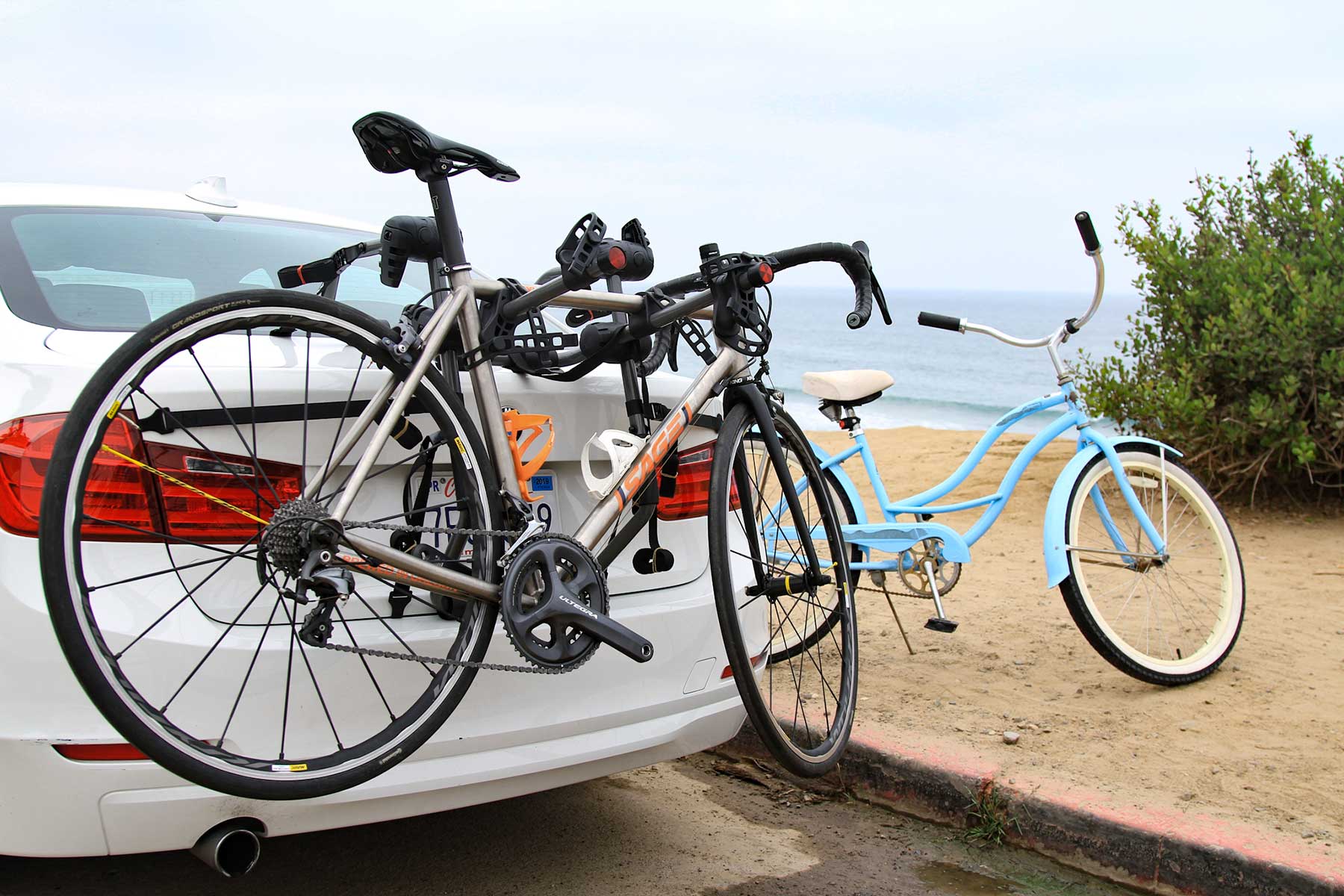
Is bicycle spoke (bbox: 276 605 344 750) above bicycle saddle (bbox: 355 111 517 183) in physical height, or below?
below

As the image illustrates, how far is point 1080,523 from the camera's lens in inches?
180

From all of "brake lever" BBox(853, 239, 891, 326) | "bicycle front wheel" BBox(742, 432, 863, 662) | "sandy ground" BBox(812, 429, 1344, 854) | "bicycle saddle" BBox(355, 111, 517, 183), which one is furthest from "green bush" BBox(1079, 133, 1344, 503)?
"bicycle saddle" BBox(355, 111, 517, 183)

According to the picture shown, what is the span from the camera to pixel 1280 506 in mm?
7297

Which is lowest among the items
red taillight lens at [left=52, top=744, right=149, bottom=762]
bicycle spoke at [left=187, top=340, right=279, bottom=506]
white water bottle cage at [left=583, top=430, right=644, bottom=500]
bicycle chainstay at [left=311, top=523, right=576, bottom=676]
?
red taillight lens at [left=52, top=744, right=149, bottom=762]

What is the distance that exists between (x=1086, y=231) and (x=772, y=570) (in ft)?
6.24

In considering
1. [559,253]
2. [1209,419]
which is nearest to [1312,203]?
[1209,419]

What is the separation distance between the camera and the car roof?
3.19m

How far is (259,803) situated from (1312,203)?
7028 millimetres

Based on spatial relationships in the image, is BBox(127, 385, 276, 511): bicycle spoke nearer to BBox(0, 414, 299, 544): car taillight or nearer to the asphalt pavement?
BBox(0, 414, 299, 544): car taillight

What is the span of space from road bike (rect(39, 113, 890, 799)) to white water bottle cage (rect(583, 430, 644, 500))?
0.01 meters

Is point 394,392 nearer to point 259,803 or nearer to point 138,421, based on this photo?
point 138,421

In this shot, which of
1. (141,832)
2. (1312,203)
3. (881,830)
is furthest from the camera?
(1312,203)

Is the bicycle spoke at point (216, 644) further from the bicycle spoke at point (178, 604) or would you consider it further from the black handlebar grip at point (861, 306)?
the black handlebar grip at point (861, 306)

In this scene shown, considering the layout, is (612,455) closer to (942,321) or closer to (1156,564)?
(942,321)
